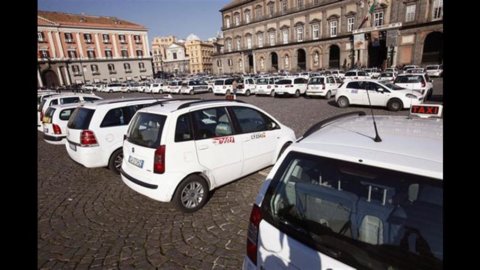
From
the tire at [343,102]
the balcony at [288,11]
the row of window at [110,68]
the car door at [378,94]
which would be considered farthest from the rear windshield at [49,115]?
the row of window at [110,68]

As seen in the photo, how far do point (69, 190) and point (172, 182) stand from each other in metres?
2.88

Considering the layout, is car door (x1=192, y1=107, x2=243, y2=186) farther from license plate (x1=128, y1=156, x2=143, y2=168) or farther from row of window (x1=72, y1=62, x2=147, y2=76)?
row of window (x1=72, y1=62, x2=147, y2=76)

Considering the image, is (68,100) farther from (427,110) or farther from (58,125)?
(427,110)

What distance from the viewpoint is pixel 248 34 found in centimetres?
5656

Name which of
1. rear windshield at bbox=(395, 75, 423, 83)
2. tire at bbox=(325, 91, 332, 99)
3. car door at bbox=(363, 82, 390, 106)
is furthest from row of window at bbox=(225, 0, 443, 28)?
car door at bbox=(363, 82, 390, 106)

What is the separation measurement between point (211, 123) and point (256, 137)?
3.11 feet

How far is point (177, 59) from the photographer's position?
99.6 metres

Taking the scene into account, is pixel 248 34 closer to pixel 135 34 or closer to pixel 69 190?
pixel 135 34

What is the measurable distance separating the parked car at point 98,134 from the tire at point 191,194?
2.61 meters

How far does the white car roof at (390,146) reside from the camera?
1.42m

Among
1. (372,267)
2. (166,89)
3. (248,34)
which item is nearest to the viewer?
(372,267)

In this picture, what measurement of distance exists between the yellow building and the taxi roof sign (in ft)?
328
